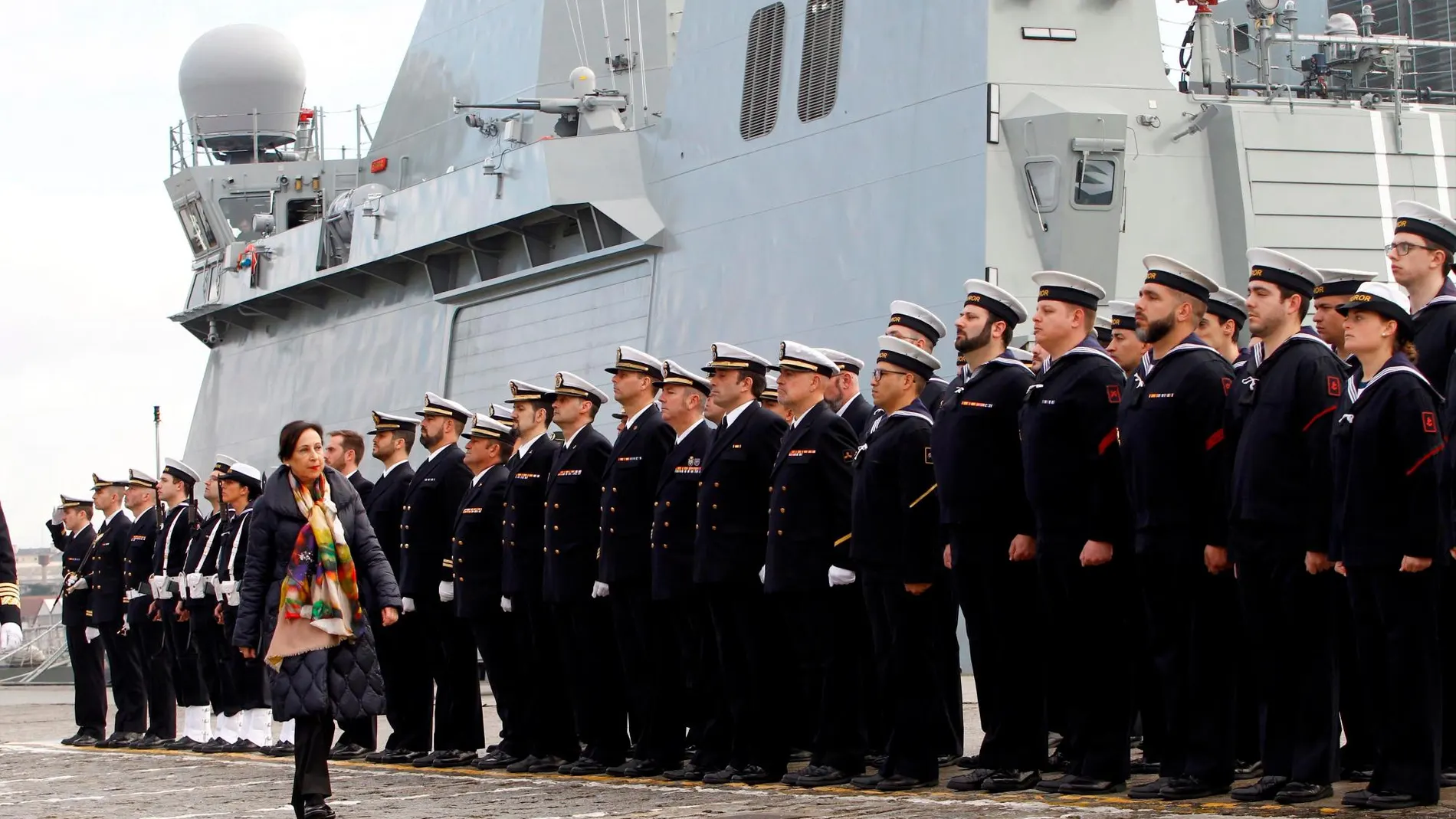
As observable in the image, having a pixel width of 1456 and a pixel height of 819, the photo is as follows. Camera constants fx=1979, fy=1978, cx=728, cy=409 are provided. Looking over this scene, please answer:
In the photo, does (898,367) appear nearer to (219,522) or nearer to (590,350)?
(219,522)

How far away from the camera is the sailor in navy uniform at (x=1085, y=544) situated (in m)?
6.31

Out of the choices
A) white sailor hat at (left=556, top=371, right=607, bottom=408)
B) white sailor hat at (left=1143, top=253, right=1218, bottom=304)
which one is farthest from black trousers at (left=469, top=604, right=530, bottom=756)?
white sailor hat at (left=1143, top=253, right=1218, bottom=304)

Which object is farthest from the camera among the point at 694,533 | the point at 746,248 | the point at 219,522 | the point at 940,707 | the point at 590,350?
the point at 590,350

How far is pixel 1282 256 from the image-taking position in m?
6.07

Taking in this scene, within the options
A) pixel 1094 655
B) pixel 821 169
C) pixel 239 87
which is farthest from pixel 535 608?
pixel 239 87

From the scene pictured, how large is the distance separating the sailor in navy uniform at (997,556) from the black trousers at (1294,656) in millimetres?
861

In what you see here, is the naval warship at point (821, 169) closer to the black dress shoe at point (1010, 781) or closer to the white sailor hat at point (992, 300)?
the white sailor hat at point (992, 300)

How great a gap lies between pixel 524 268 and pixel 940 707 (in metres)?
10.3

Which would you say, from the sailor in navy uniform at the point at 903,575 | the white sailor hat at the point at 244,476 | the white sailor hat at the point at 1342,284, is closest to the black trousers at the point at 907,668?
the sailor in navy uniform at the point at 903,575

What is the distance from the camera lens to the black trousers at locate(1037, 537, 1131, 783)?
A: 249 inches

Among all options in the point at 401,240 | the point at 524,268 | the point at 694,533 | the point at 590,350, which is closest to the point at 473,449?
the point at 694,533

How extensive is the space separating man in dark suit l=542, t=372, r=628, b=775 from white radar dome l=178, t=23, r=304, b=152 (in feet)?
54.8

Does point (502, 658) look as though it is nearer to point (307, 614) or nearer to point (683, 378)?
point (683, 378)

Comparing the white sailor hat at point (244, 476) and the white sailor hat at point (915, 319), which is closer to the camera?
the white sailor hat at point (915, 319)
